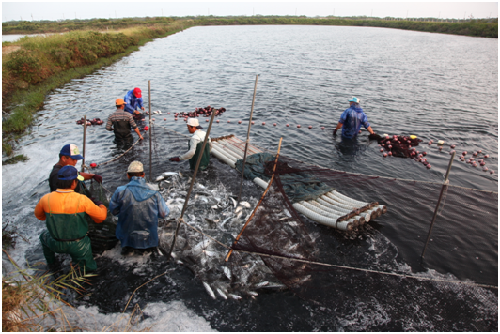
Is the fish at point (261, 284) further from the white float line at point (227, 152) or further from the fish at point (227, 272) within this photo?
the white float line at point (227, 152)

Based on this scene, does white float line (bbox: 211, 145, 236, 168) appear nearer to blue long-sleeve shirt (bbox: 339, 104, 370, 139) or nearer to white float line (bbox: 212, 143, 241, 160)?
white float line (bbox: 212, 143, 241, 160)

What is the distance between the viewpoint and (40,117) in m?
17.2

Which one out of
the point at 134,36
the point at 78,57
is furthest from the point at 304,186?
the point at 134,36

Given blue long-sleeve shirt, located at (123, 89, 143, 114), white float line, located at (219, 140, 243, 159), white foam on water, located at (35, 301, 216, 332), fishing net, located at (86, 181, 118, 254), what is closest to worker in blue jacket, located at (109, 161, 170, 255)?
fishing net, located at (86, 181, 118, 254)

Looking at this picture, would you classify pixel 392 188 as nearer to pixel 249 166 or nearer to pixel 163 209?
pixel 249 166

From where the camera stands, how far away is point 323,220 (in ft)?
25.7

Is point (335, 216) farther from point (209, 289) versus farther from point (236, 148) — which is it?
point (236, 148)

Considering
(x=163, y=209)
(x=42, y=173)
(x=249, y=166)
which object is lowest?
(x=42, y=173)

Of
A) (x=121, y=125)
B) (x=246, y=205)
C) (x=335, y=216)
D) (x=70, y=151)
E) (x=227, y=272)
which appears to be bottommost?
(x=227, y=272)

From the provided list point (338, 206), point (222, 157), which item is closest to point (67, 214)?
point (338, 206)

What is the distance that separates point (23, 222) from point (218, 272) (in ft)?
18.7

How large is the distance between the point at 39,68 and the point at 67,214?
25.0 m

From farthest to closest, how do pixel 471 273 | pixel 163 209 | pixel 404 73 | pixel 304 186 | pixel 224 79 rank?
pixel 404 73
pixel 224 79
pixel 304 186
pixel 471 273
pixel 163 209

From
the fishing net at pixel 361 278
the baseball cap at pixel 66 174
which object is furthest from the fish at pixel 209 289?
the baseball cap at pixel 66 174
